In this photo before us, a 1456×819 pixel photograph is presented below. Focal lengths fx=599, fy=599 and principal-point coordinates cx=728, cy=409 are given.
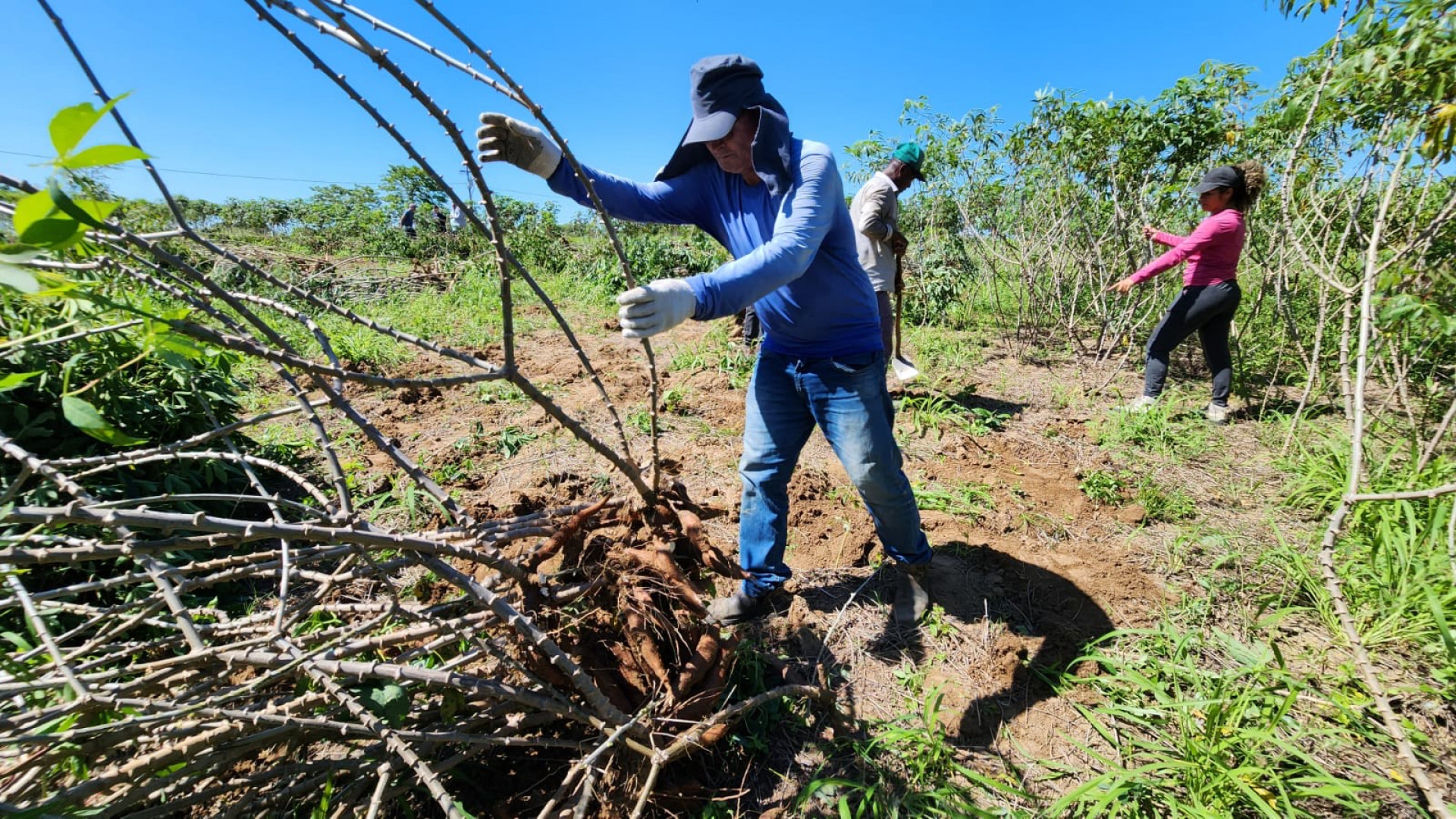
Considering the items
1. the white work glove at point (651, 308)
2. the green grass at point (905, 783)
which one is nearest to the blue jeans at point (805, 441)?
the green grass at point (905, 783)

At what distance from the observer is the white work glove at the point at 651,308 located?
119 centimetres

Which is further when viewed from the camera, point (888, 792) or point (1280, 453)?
point (1280, 453)

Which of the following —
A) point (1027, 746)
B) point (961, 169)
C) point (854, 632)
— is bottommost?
point (1027, 746)

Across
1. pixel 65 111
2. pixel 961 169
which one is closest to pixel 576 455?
pixel 65 111

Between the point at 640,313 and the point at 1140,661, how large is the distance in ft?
5.97

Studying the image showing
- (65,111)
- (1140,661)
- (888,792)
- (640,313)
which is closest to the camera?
(65,111)

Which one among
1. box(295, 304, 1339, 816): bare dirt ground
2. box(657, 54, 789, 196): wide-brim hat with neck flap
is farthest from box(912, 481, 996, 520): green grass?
box(657, 54, 789, 196): wide-brim hat with neck flap

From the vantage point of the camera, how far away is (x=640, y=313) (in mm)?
1199

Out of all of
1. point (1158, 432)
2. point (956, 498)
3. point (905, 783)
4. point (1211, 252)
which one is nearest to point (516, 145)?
point (905, 783)

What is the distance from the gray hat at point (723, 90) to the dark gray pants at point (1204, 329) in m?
3.39

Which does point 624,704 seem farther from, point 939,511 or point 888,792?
point 939,511

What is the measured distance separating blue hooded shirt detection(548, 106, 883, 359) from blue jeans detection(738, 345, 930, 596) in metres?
0.07

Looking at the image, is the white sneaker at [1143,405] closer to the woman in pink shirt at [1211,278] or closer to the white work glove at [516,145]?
the woman in pink shirt at [1211,278]

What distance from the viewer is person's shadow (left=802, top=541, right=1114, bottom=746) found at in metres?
1.75
